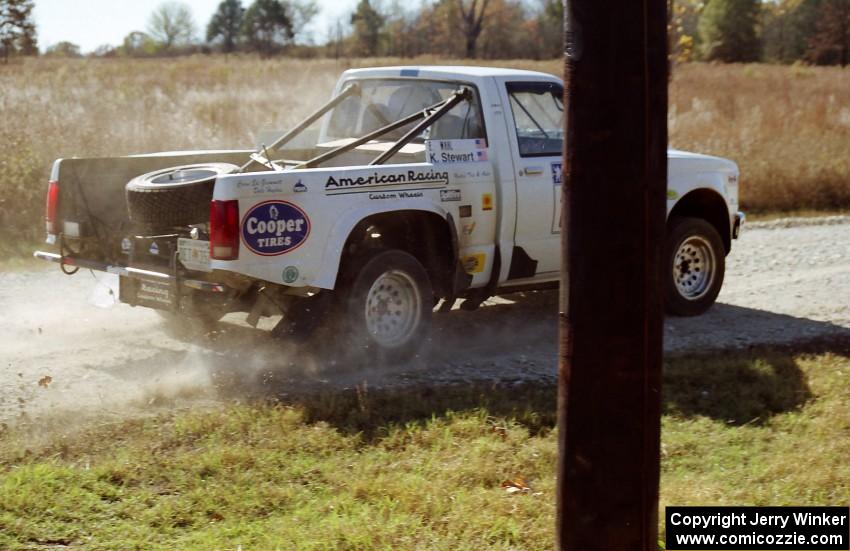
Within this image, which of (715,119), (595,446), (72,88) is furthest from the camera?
(715,119)

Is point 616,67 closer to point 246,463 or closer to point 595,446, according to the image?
point 595,446

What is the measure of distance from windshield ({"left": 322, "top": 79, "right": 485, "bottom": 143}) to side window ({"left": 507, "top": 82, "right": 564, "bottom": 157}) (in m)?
0.38

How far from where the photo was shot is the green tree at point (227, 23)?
270ft

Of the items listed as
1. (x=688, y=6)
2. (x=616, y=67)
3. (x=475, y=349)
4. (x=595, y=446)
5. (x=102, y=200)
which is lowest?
(x=475, y=349)

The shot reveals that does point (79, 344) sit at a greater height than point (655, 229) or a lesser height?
lesser

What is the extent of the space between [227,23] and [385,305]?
80.8 metres

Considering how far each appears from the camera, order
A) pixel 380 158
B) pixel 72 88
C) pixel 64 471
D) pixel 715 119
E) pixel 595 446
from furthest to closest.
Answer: pixel 715 119 < pixel 72 88 < pixel 380 158 < pixel 64 471 < pixel 595 446

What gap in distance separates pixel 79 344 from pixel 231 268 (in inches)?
72.0

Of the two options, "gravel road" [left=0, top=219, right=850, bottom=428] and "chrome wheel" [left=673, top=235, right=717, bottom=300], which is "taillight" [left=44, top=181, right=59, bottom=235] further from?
"chrome wheel" [left=673, top=235, right=717, bottom=300]

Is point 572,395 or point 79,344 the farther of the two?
point 79,344

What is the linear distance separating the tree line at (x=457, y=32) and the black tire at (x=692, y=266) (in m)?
31.4

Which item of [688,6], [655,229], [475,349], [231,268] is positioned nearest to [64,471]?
[231,268]

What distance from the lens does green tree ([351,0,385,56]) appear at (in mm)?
72500

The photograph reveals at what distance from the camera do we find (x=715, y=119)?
1994cm
